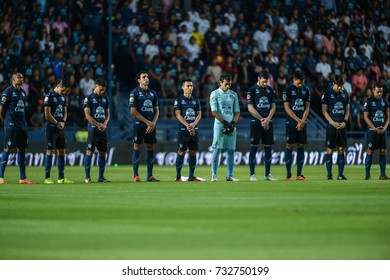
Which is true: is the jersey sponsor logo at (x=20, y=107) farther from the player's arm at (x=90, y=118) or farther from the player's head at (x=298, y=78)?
the player's head at (x=298, y=78)

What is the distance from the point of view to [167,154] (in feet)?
114

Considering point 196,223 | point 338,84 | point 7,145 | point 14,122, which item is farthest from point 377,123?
point 196,223

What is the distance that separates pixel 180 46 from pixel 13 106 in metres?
15.3

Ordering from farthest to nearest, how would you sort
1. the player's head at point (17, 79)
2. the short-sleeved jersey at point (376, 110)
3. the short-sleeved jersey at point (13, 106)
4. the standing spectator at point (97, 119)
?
the short-sleeved jersey at point (376, 110)
the standing spectator at point (97, 119)
the short-sleeved jersey at point (13, 106)
the player's head at point (17, 79)

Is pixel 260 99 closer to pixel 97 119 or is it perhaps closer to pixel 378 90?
pixel 378 90

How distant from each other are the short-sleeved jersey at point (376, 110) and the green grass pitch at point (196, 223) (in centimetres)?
477

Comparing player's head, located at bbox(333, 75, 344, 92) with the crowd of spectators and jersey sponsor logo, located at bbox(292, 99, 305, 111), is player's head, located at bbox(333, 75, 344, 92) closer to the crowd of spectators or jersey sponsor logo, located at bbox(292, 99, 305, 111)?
jersey sponsor logo, located at bbox(292, 99, 305, 111)

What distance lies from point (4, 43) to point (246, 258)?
27873 millimetres

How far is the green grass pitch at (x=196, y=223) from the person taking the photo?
980 centimetres

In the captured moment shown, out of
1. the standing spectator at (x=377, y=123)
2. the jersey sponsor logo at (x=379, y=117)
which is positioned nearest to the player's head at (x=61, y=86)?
the standing spectator at (x=377, y=123)

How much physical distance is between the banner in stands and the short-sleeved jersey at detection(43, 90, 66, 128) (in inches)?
479

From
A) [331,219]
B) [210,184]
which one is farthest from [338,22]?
[331,219]

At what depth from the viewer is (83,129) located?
3466 cm

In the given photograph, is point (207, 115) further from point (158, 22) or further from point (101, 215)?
point (101, 215)
